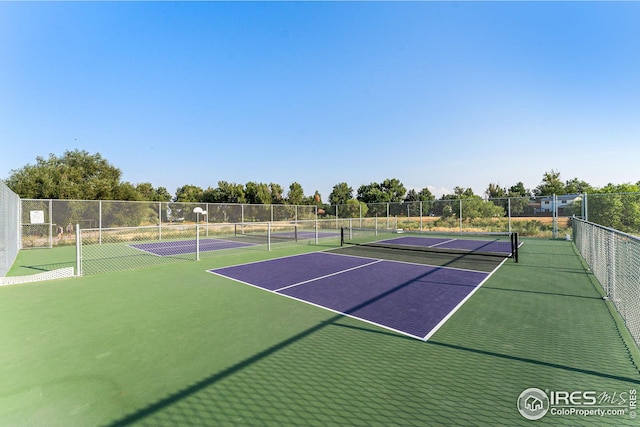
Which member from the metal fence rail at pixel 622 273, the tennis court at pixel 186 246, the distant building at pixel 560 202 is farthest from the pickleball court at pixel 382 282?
the distant building at pixel 560 202

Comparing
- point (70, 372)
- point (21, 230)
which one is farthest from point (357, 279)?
point (21, 230)

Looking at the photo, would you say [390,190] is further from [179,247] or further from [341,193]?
[179,247]

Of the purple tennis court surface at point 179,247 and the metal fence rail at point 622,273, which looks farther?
the purple tennis court surface at point 179,247

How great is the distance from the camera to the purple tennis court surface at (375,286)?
4926 mm

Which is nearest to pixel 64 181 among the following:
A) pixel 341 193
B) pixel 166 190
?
pixel 341 193

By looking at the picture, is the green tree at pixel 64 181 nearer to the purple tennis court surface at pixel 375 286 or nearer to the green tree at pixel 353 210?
the purple tennis court surface at pixel 375 286

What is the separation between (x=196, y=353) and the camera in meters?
3.63

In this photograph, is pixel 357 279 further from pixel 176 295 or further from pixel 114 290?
pixel 114 290

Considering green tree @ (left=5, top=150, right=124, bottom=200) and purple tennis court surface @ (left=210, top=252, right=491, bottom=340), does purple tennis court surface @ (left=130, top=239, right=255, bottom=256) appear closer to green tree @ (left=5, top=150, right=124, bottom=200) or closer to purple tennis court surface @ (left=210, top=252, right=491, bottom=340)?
purple tennis court surface @ (left=210, top=252, right=491, bottom=340)

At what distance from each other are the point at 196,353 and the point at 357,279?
4777 millimetres

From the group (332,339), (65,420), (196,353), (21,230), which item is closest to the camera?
(65,420)

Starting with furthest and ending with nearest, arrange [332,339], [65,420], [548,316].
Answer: [548,316]
[332,339]
[65,420]
